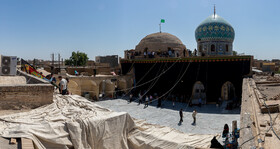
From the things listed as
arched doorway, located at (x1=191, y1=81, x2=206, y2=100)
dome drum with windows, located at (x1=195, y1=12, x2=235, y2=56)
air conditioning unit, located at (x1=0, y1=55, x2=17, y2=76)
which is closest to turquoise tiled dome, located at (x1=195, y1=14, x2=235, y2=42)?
dome drum with windows, located at (x1=195, y1=12, x2=235, y2=56)

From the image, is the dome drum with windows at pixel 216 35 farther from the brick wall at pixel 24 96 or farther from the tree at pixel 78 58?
the tree at pixel 78 58

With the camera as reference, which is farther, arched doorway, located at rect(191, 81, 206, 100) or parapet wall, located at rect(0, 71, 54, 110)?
arched doorway, located at rect(191, 81, 206, 100)

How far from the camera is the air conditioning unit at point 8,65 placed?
8.62 m

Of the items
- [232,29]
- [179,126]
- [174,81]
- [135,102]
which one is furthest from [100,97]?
[232,29]

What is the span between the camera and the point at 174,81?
1867 cm

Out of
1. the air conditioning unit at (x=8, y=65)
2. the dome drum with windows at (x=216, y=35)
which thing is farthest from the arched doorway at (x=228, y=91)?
the air conditioning unit at (x=8, y=65)

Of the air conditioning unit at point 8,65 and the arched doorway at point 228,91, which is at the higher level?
→ the air conditioning unit at point 8,65

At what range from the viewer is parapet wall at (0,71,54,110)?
20.4ft

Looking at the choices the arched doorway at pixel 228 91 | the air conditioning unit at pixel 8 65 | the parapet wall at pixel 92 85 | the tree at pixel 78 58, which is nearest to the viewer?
the air conditioning unit at pixel 8 65

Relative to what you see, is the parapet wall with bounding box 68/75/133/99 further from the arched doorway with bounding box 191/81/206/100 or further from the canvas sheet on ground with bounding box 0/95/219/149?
the canvas sheet on ground with bounding box 0/95/219/149

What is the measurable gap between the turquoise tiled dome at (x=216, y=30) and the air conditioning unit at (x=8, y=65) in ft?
58.0

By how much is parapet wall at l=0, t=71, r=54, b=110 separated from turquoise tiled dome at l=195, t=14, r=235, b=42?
1801 cm

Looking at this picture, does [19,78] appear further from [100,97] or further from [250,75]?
[250,75]

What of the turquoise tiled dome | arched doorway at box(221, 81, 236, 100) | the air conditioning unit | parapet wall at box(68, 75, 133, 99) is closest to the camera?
the air conditioning unit
